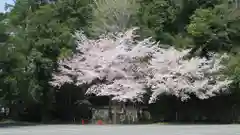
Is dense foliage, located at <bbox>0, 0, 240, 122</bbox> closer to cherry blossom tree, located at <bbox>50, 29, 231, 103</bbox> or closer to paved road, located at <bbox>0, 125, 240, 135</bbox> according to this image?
cherry blossom tree, located at <bbox>50, 29, 231, 103</bbox>

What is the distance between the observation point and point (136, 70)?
1646 inches

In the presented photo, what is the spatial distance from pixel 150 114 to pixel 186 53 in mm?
6984

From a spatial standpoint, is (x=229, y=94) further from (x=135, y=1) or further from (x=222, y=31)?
(x=135, y=1)

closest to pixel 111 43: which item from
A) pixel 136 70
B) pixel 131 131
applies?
pixel 136 70

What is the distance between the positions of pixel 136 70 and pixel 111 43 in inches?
133

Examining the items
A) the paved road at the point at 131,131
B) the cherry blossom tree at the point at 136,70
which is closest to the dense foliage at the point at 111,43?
the cherry blossom tree at the point at 136,70

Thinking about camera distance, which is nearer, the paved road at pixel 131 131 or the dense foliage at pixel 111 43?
the paved road at pixel 131 131

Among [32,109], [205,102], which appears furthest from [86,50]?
[205,102]

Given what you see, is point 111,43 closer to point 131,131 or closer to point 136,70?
point 136,70

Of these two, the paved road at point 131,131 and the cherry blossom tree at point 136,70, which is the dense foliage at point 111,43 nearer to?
the cherry blossom tree at point 136,70

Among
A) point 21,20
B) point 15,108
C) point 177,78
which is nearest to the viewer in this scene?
point 177,78

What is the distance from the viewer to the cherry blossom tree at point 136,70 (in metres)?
40.3

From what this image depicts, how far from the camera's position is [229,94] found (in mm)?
41938

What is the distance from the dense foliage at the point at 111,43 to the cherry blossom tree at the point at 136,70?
0.26 meters
